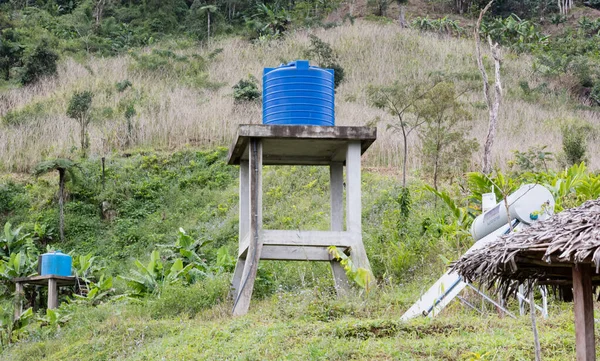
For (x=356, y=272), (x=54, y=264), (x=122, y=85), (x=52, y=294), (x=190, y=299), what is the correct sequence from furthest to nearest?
(x=122, y=85)
(x=54, y=264)
(x=52, y=294)
(x=190, y=299)
(x=356, y=272)

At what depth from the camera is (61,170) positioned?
39.8 feet

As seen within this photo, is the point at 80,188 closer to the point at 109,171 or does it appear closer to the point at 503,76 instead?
the point at 109,171

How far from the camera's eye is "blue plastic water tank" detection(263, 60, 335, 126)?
7051 millimetres

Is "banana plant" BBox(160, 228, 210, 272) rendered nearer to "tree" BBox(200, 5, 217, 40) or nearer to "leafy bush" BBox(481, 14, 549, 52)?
"tree" BBox(200, 5, 217, 40)

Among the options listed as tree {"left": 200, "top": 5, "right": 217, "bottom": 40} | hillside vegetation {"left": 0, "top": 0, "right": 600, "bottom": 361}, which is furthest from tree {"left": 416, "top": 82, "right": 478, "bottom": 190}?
tree {"left": 200, "top": 5, "right": 217, "bottom": 40}

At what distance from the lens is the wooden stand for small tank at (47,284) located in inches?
358

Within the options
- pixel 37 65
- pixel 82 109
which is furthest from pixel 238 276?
pixel 37 65

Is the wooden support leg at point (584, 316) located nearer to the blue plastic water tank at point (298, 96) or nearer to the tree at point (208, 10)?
the blue plastic water tank at point (298, 96)

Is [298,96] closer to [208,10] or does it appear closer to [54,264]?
[54,264]

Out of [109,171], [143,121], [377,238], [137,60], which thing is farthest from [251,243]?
[137,60]

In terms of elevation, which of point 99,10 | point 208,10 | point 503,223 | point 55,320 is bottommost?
point 55,320

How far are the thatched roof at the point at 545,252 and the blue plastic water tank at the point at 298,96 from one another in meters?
2.91

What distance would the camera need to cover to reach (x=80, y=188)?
13.3m

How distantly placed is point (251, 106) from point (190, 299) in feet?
30.1
